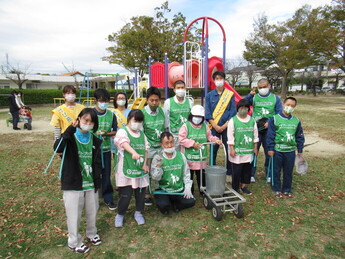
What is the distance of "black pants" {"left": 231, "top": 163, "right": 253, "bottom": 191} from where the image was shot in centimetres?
416

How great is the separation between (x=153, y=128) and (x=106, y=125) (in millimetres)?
711

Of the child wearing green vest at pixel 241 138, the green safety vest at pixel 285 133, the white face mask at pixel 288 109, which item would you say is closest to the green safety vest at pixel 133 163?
the child wearing green vest at pixel 241 138

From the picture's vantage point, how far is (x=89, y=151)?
2861mm

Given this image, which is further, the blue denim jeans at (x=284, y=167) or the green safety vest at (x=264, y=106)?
the green safety vest at (x=264, y=106)

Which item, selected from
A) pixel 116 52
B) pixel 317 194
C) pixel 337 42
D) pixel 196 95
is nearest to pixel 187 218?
pixel 317 194

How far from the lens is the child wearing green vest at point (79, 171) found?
2.67 meters

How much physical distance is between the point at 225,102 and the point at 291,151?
1.39 metres

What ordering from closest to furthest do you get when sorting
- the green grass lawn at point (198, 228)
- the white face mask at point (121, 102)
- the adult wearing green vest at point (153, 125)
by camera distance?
1. the green grass lawn at point (198, 228)
2. the adult wearing green vest at point (153, 125)
3. the white face mask at point (121, 102)

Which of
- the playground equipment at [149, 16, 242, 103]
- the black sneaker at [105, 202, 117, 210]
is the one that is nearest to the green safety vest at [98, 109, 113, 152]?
the black sneaker at [105, 202, 117, 210]

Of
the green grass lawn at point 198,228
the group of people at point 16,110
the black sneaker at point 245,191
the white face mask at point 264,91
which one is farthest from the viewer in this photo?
the group of people at point 16,110

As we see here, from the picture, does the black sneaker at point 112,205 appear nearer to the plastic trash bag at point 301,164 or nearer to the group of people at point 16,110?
the plastic trash bag at point 301,164

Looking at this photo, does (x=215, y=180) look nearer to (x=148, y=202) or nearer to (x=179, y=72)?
(x=148, y=202)

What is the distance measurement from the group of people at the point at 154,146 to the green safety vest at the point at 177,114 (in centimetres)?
2

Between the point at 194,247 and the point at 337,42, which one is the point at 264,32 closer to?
the point at 337,42
